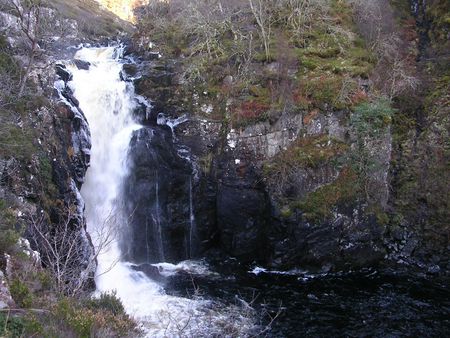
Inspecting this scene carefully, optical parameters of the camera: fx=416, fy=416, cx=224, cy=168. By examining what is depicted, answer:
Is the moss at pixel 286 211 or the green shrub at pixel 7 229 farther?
the moss at pixel 286 211

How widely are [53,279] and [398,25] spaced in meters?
23.7

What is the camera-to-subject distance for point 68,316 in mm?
8469

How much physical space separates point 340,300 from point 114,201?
11338 millimetres

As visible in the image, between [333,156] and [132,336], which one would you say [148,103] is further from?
[132,336]

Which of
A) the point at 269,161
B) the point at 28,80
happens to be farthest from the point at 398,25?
the point at 28,80

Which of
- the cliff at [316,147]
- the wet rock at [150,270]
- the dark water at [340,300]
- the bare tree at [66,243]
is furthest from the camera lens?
the cliff at [316,147]

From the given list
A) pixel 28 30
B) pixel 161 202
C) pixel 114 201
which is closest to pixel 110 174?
pixel 114 201

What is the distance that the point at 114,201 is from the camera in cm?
2042

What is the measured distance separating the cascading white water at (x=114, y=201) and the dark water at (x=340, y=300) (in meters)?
1.25

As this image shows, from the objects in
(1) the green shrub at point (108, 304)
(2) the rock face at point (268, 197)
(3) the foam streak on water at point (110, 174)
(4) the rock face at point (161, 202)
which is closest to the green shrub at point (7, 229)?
(1) the green shrub at point (108, 304)

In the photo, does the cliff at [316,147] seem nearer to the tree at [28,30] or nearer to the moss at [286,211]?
the moss at [286,211]

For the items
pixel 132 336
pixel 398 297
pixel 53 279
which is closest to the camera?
pixel 132 336

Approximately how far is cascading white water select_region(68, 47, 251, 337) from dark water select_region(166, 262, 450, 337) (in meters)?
1.25

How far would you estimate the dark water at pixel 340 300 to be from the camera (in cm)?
1480
